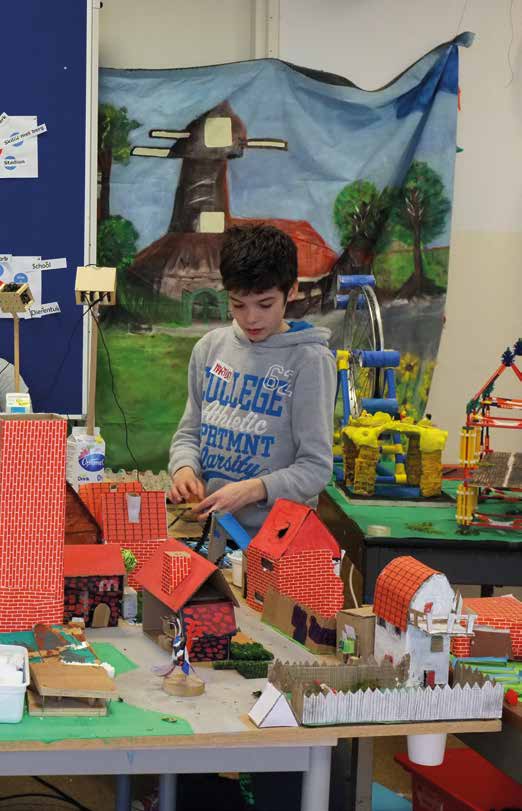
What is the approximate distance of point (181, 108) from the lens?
4.38 m

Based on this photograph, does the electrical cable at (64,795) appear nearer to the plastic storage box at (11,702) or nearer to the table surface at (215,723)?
the table surface at (215,723)

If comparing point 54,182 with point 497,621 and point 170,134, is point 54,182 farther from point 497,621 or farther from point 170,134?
point 497,621

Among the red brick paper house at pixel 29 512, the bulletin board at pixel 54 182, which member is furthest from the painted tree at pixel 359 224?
the red brick paper house at pixel 29 512

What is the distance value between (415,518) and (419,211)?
6.18ft

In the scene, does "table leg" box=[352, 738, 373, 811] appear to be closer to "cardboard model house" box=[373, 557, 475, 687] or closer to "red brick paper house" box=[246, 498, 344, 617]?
"red brick paper house" box=[246, 498, 344, 617]

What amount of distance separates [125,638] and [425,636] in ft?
1.66

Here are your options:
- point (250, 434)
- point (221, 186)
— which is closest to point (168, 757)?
point (250, 434)

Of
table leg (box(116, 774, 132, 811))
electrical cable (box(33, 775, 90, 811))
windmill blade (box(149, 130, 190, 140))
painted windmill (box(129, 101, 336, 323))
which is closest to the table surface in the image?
table leg (box(116, 774, 132, 811))

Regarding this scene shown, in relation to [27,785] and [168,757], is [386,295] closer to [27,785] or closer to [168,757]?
[27,785]

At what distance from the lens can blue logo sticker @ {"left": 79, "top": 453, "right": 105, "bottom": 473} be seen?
2.53m

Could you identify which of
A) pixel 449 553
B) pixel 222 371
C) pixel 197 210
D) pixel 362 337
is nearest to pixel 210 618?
pixel 222 371

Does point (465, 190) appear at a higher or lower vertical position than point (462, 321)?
higher

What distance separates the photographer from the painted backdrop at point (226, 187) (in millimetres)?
4379

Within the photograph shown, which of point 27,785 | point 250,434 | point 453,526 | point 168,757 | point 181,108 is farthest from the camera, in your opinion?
point 181,108
